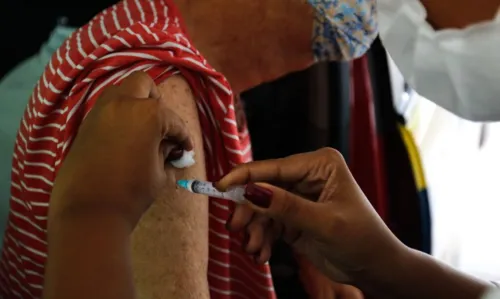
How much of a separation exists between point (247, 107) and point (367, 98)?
0.85 ft

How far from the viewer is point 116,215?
59cm

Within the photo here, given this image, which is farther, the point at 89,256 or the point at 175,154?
the point at 175,154

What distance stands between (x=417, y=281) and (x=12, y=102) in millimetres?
816

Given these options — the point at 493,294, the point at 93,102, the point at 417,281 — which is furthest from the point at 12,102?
the point at 493,294

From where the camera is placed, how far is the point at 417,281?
793 mm

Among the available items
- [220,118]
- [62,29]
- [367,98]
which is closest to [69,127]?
[220,118]

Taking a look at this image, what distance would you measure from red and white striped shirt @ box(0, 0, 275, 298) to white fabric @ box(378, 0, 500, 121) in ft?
0.75

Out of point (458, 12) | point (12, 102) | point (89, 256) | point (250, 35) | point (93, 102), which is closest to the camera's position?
point (89, 256)

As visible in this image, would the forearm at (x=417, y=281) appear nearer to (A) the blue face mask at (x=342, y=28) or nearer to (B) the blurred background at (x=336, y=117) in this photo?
(A) the blue face mask at (x=342, y=28)

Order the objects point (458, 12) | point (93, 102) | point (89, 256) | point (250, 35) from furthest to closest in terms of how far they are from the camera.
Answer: point (250, 35) → point (93, 102) → point (458, 12) → point (89, 256)

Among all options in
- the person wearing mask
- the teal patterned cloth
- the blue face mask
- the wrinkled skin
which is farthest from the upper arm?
the teal patterned cloth

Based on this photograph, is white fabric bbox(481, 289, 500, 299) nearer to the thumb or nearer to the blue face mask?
the thumb

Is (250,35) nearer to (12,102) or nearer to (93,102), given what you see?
(93,102)

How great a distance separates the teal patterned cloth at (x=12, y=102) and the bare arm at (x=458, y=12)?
30.6 inches
